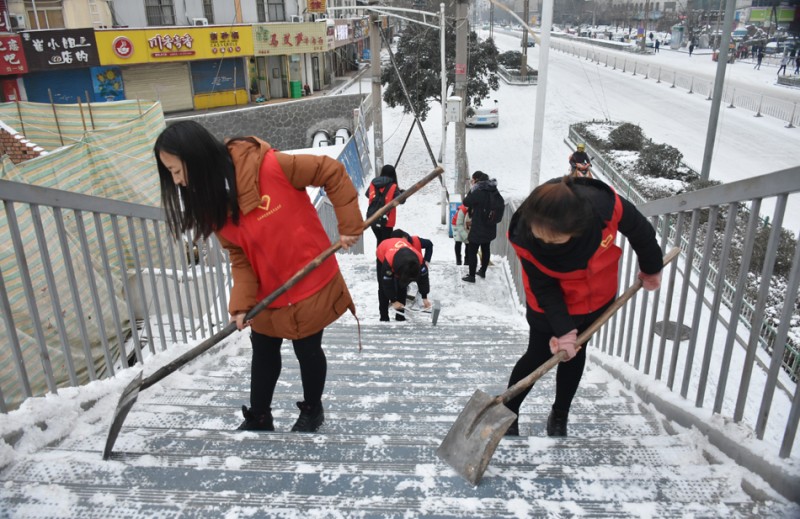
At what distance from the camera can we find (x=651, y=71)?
31234 millimetres

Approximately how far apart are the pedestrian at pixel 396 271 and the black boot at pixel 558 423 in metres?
2.77

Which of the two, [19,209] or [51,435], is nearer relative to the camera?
[51,435]

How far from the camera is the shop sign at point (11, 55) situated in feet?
57.6

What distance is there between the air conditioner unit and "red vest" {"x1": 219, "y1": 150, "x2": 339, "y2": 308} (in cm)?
2146

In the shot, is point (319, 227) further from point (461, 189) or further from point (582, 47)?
point (582, 47)

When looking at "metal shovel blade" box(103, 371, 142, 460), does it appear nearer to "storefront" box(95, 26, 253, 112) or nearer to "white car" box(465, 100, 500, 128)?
"storefront" box(95, 26, 253, 112)

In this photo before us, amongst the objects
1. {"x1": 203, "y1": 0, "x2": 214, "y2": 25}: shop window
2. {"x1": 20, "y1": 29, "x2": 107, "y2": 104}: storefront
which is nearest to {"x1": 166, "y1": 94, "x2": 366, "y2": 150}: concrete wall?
{"x1": 20, "y1": 29, "x2": 107, "y2": 104}: storefront

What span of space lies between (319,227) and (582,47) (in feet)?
120

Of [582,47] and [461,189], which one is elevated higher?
[582,47]

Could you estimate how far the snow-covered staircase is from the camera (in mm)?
1952

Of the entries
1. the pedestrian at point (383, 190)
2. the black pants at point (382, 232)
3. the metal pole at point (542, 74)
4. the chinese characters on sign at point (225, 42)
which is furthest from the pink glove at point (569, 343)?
the chinese characters on sign at point (225, 42)

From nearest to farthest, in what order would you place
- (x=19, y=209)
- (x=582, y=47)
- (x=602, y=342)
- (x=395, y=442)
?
(x=395, y=442) → (x=602, y=342) → (x=19, y=209) → (x=582, y=47)

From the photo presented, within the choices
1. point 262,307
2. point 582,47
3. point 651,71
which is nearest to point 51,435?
point 262,307

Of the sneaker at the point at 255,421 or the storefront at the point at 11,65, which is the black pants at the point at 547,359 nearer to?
the sneaker at the point at 255,421
